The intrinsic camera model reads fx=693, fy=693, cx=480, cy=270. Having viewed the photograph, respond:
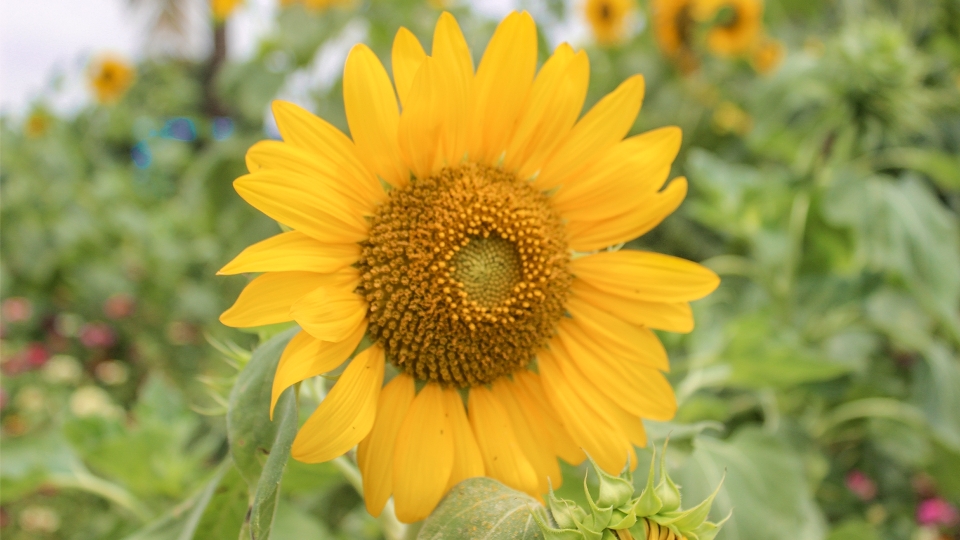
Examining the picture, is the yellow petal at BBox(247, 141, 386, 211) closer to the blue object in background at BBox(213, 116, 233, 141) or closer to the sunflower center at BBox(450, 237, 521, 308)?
the sunflower center at BBox(450, 237, 521, 308)

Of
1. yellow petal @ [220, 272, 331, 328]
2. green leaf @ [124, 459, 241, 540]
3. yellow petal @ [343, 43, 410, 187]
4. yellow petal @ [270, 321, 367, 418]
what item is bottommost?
green leaf @ [124, 459, 241, 540]

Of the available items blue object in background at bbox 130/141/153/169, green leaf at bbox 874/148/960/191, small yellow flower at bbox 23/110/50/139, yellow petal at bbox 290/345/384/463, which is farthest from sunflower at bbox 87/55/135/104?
yellow petal at bbox 290/345/384/463

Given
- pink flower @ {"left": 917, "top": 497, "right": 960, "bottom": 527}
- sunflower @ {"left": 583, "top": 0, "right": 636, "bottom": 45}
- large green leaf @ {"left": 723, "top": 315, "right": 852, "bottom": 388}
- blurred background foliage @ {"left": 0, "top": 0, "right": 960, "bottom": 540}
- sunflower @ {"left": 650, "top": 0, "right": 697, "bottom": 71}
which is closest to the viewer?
blurred background foliage @ {"left": 0, "top": 0, "right": 960, "bottom": 540}

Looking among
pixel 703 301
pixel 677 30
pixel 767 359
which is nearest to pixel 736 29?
pixel 677 30

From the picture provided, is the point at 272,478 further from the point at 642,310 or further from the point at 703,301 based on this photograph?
the point at 703,301

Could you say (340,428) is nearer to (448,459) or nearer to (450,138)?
(448,459)

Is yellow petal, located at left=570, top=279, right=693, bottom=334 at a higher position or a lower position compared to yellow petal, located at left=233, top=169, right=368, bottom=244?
lower

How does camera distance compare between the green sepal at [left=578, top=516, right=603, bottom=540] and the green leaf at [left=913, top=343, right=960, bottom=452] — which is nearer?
the green sepal at [left=578, top=516, right=603, bottom=540]
